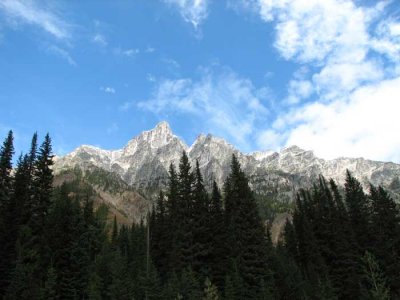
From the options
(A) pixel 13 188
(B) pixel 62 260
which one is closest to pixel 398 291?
(B) pixel 62 260

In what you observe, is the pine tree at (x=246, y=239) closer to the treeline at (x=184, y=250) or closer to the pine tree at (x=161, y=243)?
the treeline at (x=184, y=250)

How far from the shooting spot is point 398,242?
2731 inches

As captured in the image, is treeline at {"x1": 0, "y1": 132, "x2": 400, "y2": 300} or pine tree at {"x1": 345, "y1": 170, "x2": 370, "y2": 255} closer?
treeline at {"x1": 0, "y1": 132, "x2": 400, "y2": 300}

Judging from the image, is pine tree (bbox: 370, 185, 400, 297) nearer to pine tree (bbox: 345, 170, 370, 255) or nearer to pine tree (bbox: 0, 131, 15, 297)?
pine tree (bbox: 345, 170, 370, 255)

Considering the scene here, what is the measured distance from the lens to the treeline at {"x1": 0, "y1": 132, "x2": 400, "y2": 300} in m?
40.4

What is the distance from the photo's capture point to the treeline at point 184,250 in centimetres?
4041

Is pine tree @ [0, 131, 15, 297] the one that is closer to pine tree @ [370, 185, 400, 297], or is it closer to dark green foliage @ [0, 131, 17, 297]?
dark green foliage @ [0, 131, 17, 297]

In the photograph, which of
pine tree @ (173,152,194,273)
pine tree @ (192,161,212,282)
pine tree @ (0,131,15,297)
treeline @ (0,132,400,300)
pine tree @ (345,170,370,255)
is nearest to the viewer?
treeline @ (0,132,400,300)

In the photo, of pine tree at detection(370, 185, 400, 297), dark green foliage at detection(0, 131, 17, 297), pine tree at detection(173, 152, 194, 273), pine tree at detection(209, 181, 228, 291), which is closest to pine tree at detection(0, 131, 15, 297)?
dark green foliage at detection(0, 131, 17, 297)

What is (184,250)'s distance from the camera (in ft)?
172

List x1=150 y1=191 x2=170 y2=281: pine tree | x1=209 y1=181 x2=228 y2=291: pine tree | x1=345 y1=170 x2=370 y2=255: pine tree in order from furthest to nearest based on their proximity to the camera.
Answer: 1. x1=345 y1=170 x2=370 y2=255: pine tree
2. x1=150 y1=191 x2=170 y2=281: pine tree
3. x1=209 y1=181 x2=228 y2=291: pine tree

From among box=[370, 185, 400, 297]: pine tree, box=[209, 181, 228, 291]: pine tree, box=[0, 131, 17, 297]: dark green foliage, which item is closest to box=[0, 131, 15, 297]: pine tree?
box=[0, 131, 17, 297]: dark green foliage

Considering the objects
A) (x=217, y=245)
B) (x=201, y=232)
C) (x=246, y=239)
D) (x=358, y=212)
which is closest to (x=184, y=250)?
(x=201, y=232)

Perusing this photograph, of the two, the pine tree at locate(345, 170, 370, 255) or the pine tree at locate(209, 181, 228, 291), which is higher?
the pine tree at locate(345, 170, 370, 255)
